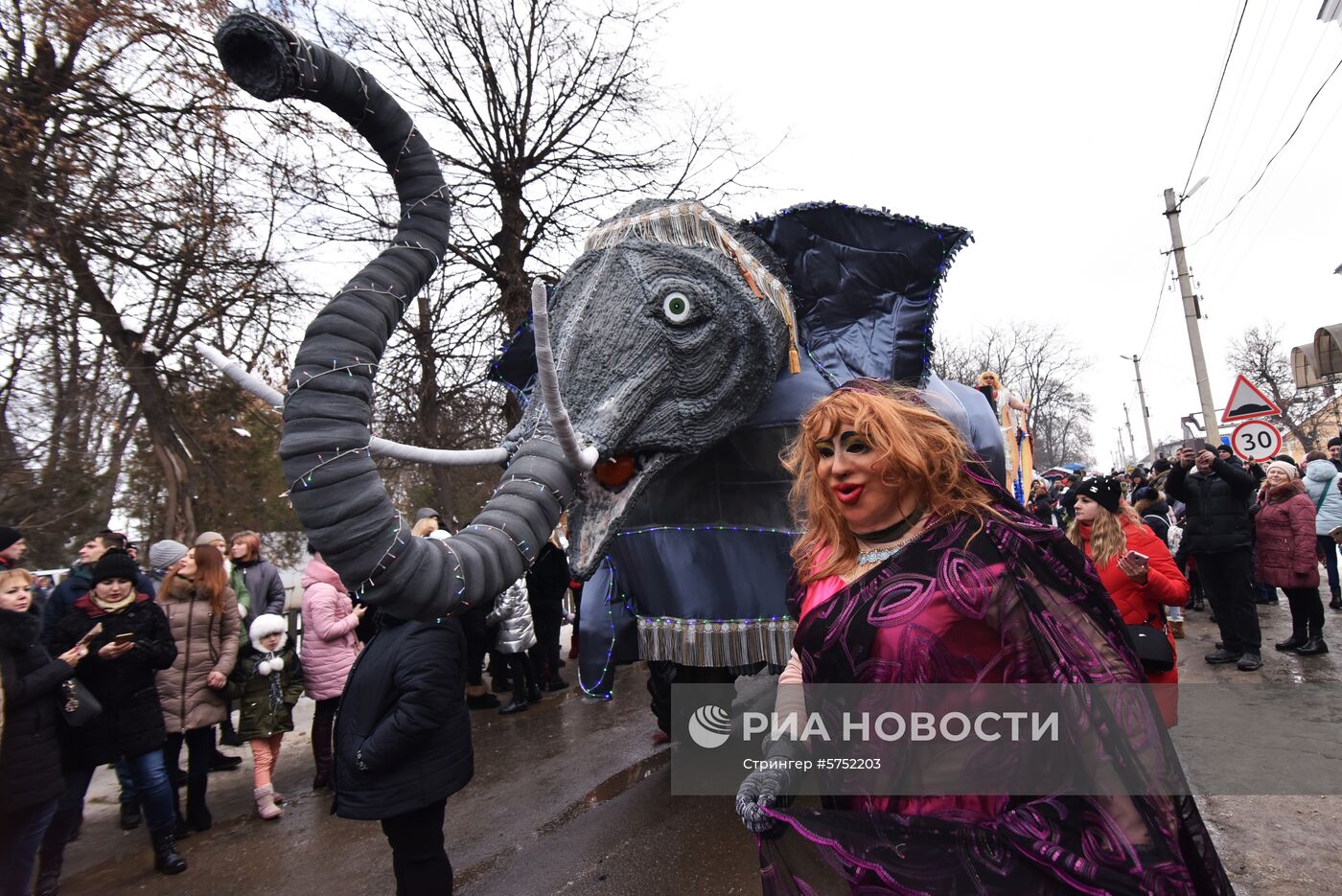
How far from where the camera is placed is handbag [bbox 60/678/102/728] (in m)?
3.23

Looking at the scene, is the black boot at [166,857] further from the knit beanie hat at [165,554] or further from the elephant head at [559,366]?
the elephant head at [559,366]

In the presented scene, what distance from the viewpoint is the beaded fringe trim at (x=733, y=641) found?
3.47m

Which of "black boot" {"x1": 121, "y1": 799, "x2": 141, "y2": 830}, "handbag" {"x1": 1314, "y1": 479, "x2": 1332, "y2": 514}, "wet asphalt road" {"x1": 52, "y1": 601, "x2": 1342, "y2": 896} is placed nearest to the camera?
"wet asphalt road" {"x1": 52, "y1": 601, "x2": 1342, "y2": 896}

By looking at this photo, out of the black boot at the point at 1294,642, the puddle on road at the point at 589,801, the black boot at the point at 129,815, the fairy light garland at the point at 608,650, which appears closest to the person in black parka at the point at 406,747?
the puddle on road at the point at 589,801

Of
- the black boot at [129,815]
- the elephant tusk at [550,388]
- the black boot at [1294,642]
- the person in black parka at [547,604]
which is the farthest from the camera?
the person in black parka at [547,604]

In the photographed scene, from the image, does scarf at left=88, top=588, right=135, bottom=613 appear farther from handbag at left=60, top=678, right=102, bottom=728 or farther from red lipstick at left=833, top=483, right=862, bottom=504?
red lipstick at left=833, top=483, right=862, bottom=504

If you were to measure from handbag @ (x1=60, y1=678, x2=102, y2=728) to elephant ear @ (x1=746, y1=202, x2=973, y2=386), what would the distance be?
3540 mm

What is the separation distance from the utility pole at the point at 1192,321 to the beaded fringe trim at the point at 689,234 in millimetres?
13688

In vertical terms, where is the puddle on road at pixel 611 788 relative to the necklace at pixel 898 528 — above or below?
below

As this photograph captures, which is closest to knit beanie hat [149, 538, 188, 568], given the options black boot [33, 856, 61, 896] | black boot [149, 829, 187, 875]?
black boot [149, 829, 187, 875]

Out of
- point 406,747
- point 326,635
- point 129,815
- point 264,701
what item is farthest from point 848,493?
point 129,815

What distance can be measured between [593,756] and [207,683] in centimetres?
232

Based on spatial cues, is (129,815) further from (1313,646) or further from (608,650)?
(1313,646)

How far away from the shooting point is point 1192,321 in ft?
45.5
